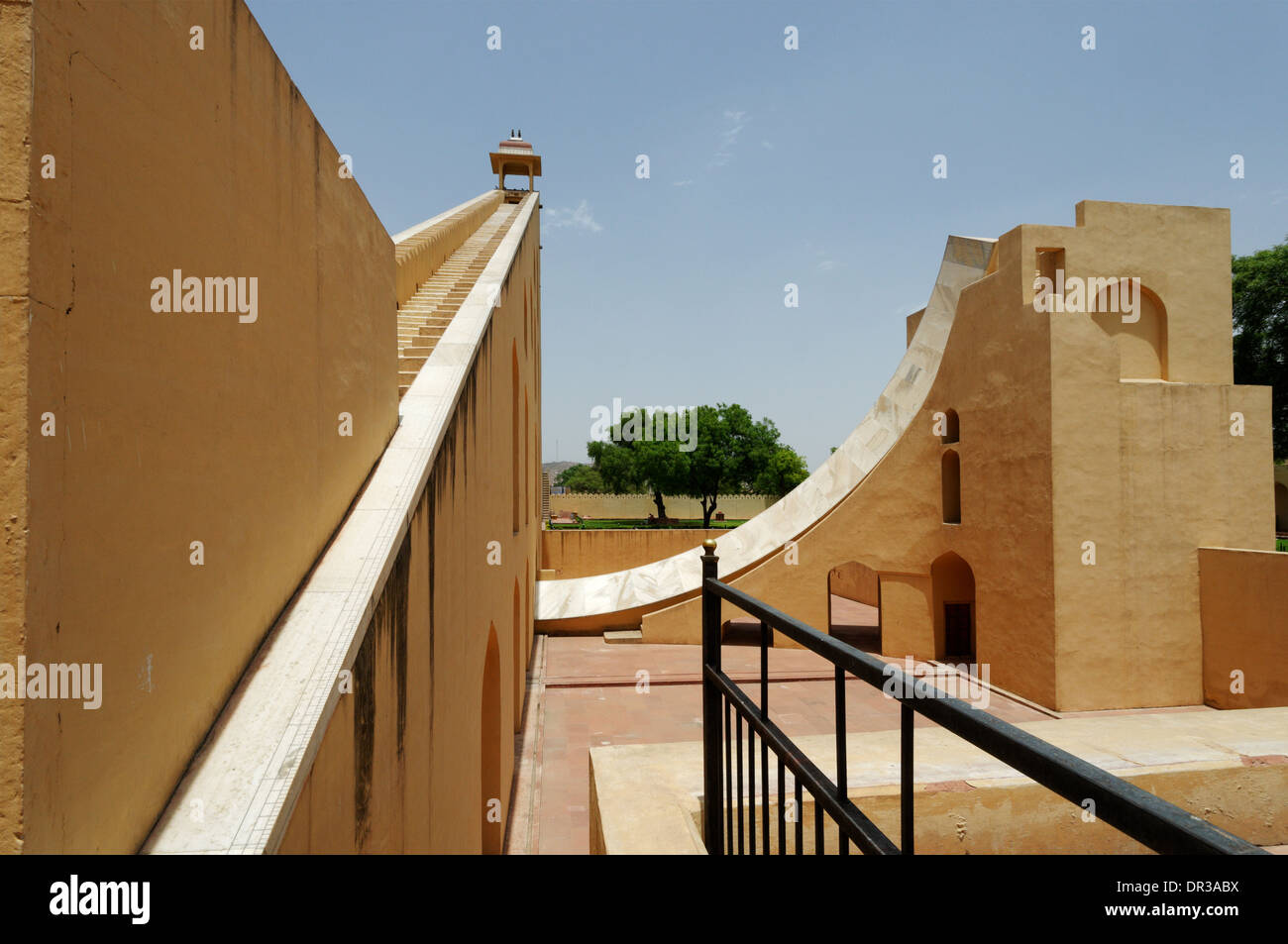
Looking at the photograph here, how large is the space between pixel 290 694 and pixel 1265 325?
28318mm

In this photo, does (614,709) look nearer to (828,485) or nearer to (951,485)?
(828,485)

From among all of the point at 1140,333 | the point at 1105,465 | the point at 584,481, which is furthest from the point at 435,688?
the point at 584,481

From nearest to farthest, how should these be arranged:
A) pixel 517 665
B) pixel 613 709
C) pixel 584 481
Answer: pixel 517 665 → pixel 613 709 → pixel 584 481

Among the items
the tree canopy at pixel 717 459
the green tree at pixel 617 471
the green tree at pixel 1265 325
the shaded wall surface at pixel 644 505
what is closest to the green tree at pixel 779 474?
the tree canopy at pixel 717 459

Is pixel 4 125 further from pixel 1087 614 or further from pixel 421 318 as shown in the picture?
pixel 1087 614

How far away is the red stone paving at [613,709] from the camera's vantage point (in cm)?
631

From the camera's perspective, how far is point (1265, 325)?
20828 mm

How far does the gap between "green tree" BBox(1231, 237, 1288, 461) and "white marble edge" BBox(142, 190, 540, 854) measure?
2696 cm

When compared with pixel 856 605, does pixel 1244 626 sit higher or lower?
higher

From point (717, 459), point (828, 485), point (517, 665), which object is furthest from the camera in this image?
point (717, 459)

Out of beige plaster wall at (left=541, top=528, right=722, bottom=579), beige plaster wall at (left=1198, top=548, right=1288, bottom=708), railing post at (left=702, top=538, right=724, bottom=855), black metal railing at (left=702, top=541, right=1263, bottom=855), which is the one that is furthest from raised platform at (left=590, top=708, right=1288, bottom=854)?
beige plaster wall at (left=541, top=528, right=722, bottom=579)

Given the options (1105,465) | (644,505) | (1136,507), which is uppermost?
(1105,465)

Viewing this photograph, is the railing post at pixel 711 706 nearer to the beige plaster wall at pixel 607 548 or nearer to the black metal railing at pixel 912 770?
the black metal railing at pixel 912 770
